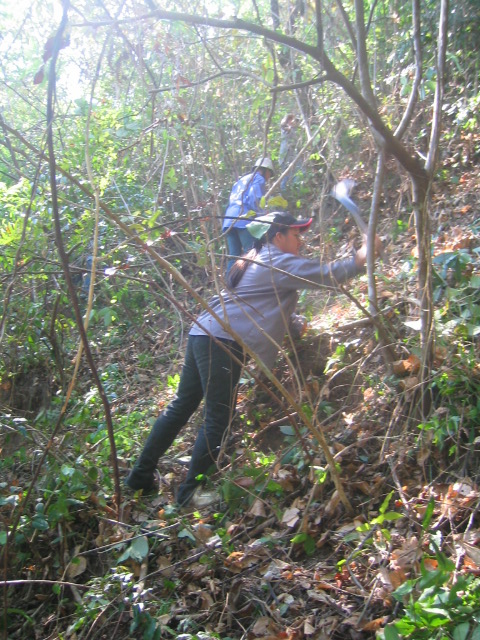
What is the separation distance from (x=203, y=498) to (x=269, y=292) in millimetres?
1296

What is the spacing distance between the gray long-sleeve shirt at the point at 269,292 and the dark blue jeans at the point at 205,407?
0.40 ft

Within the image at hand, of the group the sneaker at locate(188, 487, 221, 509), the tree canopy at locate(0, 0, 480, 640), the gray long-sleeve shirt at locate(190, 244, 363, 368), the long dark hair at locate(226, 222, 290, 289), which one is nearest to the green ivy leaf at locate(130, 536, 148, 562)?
the tree canopy at locate(0, 0, 480, 640)

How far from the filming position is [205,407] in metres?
3.81

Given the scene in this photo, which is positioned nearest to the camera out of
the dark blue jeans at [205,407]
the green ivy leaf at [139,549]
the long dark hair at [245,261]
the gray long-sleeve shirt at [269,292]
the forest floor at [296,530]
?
the forest floor at [296,530]

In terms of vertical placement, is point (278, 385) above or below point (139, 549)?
above

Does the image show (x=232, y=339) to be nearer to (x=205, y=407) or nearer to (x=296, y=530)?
(x=205, y=407)

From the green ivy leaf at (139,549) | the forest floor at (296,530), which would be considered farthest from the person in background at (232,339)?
the green ivy leaf at (139,549)

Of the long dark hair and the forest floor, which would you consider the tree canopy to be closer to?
the forest floor

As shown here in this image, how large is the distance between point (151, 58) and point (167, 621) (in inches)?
205

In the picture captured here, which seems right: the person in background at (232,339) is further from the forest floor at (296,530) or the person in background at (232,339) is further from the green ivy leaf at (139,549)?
the green ivy leaf at (139,549)

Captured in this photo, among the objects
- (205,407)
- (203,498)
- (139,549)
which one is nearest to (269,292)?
(205,407)

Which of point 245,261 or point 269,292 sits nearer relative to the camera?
point 269,292

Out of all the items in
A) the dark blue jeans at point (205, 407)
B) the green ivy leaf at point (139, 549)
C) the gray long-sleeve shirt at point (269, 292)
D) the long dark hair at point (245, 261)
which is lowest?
the green ivy leaf at point (139, 549)

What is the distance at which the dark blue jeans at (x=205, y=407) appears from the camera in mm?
3670
